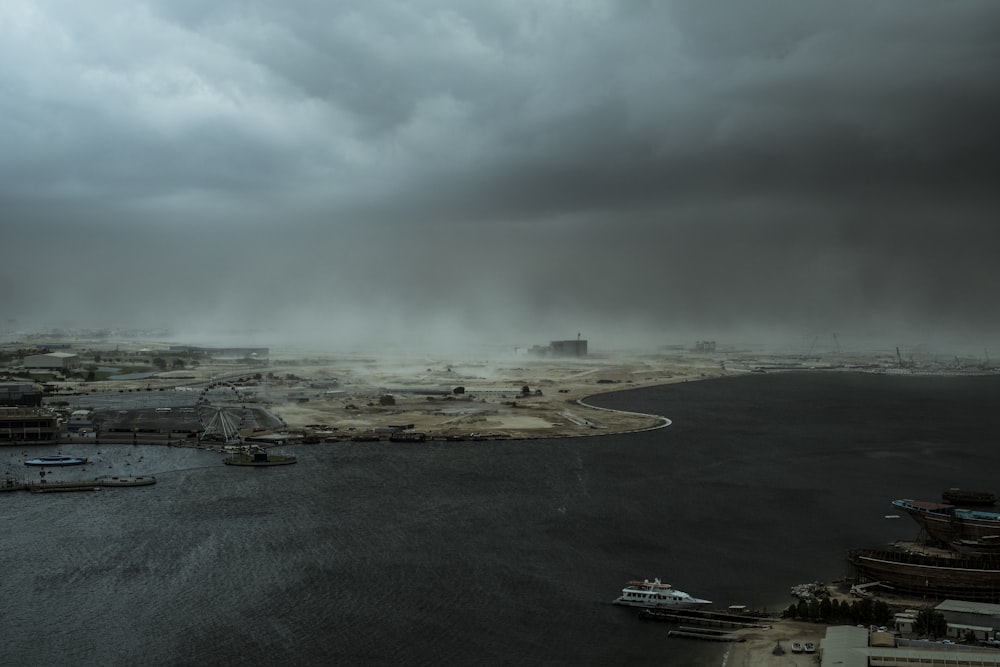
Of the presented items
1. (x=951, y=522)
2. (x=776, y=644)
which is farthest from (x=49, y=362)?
(x=776, y=644)

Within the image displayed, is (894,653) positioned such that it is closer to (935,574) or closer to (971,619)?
(971,619)

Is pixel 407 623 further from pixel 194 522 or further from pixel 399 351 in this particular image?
pixel 399 351

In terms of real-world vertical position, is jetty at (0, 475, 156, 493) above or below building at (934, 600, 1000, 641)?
above

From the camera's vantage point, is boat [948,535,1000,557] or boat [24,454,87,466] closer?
boat [948,535,1000,557]

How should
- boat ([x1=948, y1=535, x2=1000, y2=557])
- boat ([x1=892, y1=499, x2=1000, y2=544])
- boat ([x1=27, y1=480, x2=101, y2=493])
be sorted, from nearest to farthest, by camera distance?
boat ([x1=948, y1=535, x2=1000, y2=557]) → boat ([x1=892, y1=499, x2=1000, y2=544]) → boat ([x1=27, y1=480, x2=101, y2=493])

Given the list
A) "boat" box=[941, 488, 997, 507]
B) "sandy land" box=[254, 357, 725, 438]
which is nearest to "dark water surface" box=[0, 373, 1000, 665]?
"boat" box=[941, 488, 997, 507]

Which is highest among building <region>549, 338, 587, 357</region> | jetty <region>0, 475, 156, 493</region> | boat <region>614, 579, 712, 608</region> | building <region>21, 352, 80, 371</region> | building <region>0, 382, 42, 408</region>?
building <region>549, 338, 587, 357</region>

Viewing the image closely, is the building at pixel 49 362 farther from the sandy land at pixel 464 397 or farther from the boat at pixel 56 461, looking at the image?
the boat at pixel 56 461

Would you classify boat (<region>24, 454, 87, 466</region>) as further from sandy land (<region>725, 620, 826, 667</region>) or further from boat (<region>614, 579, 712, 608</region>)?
sandy land (<region>725, 620, 826, 667</region>)
